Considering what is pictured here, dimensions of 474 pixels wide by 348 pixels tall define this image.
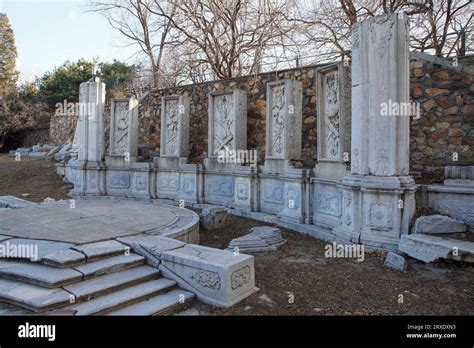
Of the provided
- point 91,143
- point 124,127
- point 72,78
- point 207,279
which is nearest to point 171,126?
point 124,127

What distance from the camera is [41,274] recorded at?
11.7ft

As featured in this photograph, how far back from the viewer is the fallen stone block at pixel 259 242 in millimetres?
A: 5516

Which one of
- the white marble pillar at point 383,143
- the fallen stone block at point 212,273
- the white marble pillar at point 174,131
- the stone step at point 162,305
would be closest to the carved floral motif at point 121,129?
the white marble pillar at point 174,131

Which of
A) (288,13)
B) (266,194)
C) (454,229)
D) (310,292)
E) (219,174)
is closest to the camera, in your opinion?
(310,292)

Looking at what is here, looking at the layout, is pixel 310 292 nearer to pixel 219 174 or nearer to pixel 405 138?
pixel 405 138

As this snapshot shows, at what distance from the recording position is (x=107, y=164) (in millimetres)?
10406

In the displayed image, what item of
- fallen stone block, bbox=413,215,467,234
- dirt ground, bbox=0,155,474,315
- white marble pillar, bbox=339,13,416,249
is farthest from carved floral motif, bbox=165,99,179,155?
fallen stone block, bbox=413,215,467,234

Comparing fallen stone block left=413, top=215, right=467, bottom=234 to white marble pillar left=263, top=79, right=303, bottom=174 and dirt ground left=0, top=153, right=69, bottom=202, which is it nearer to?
white marble pillar left=263, top=79, right=303, bottom=174

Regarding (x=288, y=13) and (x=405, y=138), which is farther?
(x=288, y=13)

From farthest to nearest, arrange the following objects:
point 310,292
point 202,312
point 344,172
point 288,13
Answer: point 288,13 < point 344,172 < point 310,292 < point 202,312

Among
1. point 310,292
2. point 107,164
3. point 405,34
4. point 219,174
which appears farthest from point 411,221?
point 107,164

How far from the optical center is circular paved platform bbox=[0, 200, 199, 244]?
4965 mm

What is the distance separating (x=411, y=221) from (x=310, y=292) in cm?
219

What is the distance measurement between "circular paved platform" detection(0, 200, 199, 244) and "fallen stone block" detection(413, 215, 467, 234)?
3.48m
